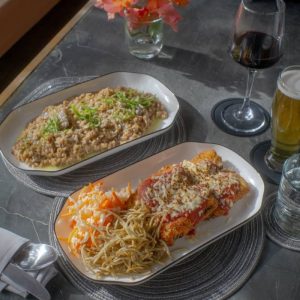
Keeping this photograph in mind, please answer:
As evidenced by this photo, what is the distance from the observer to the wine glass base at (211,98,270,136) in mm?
1250

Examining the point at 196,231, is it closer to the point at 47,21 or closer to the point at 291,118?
the point at 291,118

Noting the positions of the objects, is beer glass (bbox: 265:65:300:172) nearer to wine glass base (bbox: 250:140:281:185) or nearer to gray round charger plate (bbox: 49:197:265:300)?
wine glass base (bbox: 250:140:281:185)

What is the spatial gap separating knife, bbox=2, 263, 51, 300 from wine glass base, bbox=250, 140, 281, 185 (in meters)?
0.60

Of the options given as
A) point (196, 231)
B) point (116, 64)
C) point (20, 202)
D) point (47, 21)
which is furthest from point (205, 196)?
point (47, 21)

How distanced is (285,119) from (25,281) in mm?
698

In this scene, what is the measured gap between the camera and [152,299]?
0.87 meters

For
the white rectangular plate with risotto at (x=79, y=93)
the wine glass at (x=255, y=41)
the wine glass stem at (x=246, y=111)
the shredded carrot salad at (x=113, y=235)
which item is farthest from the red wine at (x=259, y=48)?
the shredded carrot salad at (x=113, y=235)

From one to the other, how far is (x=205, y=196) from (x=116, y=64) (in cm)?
72

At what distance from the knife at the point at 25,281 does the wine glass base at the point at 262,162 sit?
0.60 m

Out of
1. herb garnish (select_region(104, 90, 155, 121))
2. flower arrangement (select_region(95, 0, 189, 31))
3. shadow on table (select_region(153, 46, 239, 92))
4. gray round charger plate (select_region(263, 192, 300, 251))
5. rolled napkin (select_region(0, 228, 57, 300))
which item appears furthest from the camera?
shadow on table (select_region(153, 46, 239, 92))

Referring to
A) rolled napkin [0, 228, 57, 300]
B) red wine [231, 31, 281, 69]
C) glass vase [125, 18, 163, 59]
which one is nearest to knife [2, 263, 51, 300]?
rolled napkin [0, 228, 57, 300]

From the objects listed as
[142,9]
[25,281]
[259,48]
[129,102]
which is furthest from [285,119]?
[25,281]

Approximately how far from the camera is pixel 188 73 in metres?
1.46

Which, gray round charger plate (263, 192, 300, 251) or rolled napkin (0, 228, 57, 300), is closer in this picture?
rolled napkin (0, 228, 57, 300)
